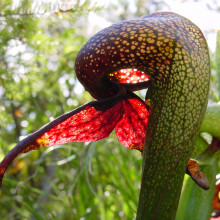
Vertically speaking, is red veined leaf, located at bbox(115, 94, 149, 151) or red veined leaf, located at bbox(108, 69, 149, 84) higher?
red veined leaf, located at bbox(108, 69, 149, 84)

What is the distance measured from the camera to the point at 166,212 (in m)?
0.46

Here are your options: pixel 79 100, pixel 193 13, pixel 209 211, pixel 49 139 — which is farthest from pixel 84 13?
pixel 79 100

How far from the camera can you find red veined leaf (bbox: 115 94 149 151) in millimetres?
562

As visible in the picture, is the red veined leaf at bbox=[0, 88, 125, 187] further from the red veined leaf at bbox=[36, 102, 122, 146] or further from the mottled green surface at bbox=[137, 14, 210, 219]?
the mottled green surface at bbox=[137, 14, 210, 219]

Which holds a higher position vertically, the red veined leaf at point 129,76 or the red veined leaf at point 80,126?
the red veined leaf at point 129,76

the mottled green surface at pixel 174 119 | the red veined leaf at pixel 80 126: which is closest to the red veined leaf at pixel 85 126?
the red veined leaf at pixel 80 126

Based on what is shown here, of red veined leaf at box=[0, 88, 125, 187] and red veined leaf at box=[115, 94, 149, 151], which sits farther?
red veined leaf at box=[115, 94, 149, 151]

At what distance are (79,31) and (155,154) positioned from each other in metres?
2.03

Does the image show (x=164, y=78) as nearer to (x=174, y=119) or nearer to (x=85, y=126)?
(x=174, y=119)

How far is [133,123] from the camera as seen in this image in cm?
59

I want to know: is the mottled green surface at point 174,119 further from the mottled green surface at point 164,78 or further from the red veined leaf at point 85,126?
the red veined leaf at point 85,126

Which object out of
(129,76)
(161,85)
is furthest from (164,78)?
(129,76)

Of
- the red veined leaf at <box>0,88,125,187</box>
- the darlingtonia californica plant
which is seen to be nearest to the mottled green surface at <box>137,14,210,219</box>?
the darlingtonia californica plant

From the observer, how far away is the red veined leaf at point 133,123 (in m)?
0.56
